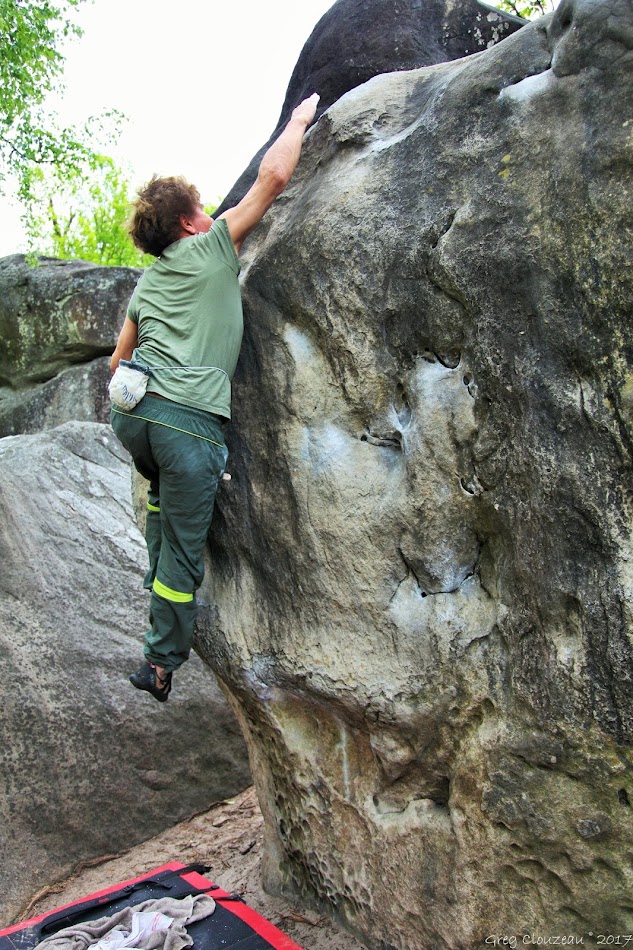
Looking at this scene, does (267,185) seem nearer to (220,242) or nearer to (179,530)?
(220,242)

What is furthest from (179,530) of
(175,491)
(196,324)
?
(196,324)

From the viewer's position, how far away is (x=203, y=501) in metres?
2.99

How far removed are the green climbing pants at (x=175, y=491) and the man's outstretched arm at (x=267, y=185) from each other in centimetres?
68

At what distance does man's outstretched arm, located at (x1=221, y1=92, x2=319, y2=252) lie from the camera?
2.96m

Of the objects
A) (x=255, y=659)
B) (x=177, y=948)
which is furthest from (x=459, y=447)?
(x=177, y=948)

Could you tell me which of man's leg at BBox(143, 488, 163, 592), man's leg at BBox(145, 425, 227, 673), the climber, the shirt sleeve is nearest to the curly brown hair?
the climber

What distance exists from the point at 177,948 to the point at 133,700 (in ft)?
5.99

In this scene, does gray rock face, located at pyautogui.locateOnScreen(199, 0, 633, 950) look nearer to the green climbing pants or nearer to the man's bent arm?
the green climbing pants

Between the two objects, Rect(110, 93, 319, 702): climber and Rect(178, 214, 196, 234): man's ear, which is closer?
Rect(110, 93, 319, 702): climber

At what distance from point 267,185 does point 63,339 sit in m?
8.00

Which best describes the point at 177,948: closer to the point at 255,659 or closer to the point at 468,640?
the point at 255,659

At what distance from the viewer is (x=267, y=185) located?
296 centimetres

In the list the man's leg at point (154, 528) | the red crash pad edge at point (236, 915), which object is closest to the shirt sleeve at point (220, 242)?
the man's leg at point (154, 528)

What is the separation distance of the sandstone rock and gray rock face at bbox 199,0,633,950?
0.50m
